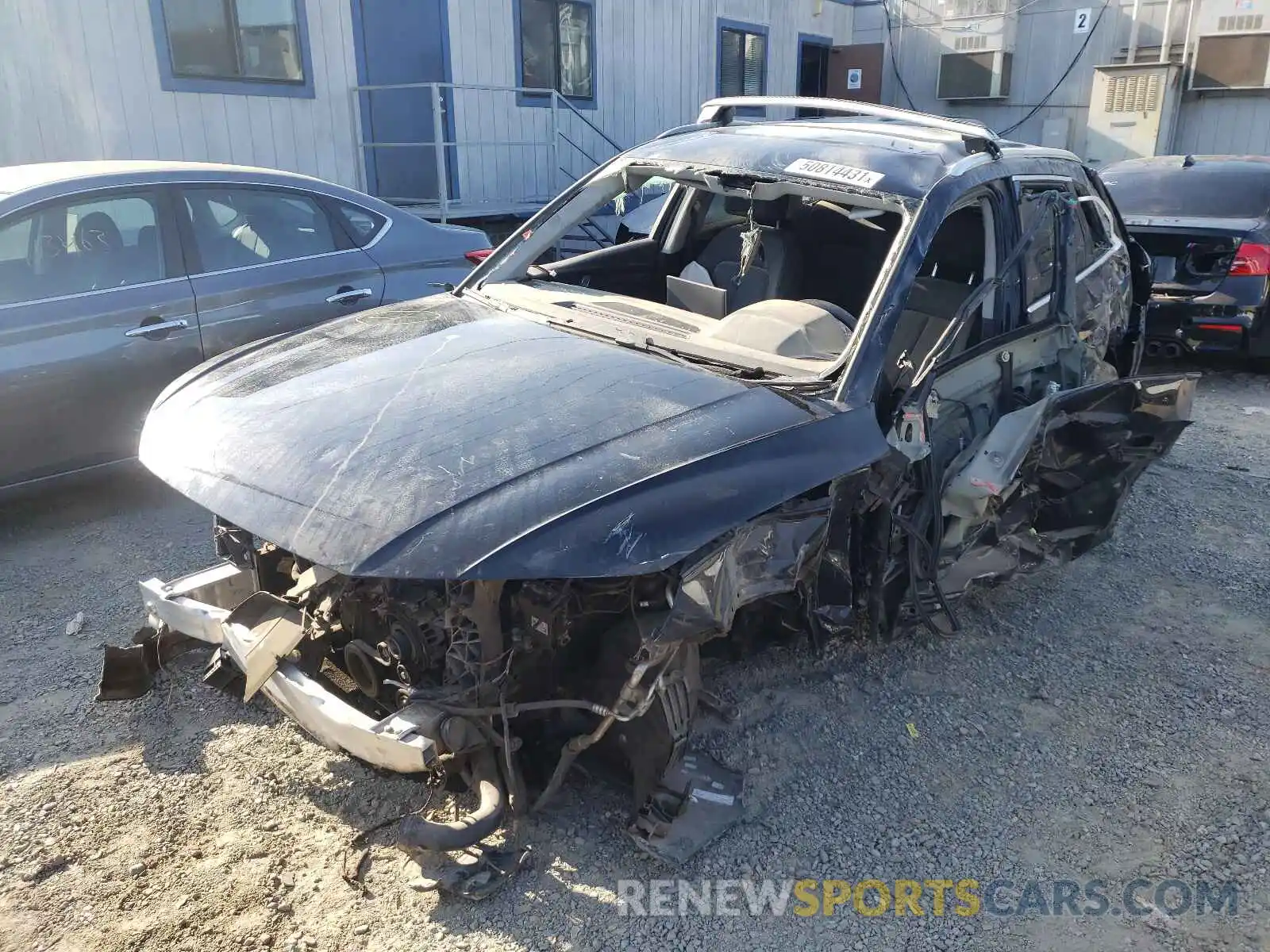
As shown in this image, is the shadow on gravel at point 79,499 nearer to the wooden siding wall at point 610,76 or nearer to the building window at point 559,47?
the wooden siding wall at point 610,76

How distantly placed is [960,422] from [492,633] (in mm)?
1986

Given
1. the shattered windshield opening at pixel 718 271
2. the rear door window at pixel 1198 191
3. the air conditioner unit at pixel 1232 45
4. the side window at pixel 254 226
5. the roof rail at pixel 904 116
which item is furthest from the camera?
the air conditioner unit at pixel 1232 45

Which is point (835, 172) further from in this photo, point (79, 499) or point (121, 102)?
point (121, 102)

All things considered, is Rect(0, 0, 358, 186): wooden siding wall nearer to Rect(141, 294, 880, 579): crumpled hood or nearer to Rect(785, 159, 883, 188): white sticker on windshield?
Rect(141, 294, 880, 579): crumpled hood

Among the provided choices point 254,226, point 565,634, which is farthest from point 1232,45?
point 565,634

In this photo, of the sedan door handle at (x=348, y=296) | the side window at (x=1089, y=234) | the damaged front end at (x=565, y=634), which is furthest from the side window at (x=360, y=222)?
the side window at (x=1089, y=234)

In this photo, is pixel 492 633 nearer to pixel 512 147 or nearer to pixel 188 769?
pixel 188 769

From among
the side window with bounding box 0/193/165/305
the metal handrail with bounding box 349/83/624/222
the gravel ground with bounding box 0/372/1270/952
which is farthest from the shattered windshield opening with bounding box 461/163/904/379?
the metal handrail with bounding box 349/83/624/222

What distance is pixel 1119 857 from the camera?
279cm

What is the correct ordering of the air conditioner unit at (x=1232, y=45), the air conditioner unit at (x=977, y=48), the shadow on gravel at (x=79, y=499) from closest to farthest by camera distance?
1. the shadow on gravel at (x=79, y=499)
2. the air conditioner unit at (x=1232, y=45)
3. the air conditioner unit at (x=977, y=48)

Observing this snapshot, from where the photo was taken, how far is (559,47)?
38.1ft

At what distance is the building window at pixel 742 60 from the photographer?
563 inches

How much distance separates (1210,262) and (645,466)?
6.23 metres

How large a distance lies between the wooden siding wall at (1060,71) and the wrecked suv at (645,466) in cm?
1325
